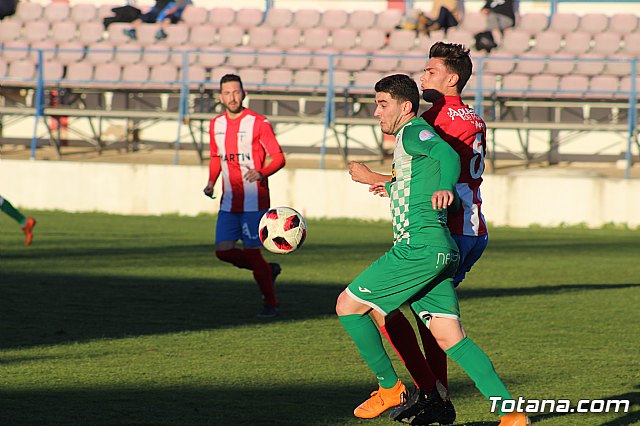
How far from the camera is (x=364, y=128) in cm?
2202

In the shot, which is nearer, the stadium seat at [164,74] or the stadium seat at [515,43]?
the stadium seat at [515,43]

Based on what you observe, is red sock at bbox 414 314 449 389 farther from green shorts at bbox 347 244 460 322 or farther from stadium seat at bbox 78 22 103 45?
stadium seat at bbox 78 22 103 45

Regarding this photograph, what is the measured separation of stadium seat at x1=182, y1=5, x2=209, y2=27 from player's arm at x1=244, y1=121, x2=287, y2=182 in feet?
48.8

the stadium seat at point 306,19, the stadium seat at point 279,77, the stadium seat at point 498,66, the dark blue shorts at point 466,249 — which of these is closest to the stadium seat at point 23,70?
the stadium seat at point 279,77

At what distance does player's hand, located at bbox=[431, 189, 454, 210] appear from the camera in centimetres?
485

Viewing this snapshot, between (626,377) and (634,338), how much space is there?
1.49 metres

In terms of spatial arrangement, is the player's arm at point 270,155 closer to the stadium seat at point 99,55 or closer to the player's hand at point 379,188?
the player's hand at point 379,188

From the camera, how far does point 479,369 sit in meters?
4.91

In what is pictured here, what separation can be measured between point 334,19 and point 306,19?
59 centimetres

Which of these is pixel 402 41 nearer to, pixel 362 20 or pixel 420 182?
pixel 362 20

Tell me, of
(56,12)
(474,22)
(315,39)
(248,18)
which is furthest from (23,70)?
(474,22)

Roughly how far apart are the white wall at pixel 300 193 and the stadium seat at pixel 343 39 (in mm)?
4631

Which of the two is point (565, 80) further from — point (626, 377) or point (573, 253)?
point (626, 377)

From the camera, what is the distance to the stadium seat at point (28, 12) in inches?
976
